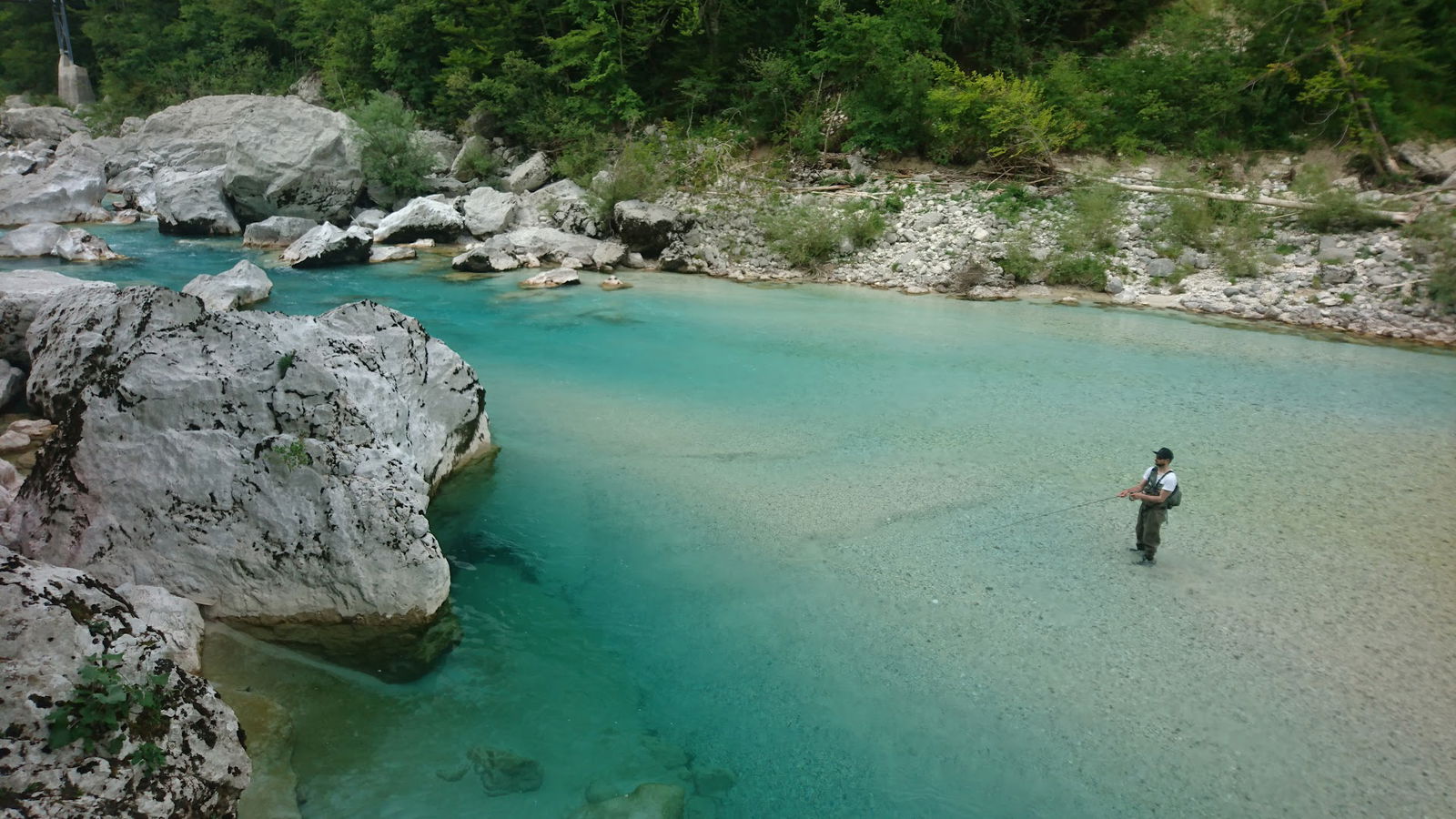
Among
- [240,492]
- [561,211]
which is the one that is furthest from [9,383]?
[561,211]

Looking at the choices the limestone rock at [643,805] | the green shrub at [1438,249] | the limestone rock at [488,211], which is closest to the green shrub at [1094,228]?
the green shrub at [1438,249]

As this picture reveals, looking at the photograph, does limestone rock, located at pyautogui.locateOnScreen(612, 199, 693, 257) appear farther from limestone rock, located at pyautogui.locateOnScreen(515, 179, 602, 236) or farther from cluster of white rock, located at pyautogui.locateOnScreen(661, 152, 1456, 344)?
limestone rock, located at pyautogui.locateOnScreen(515, 179, 602, 236)

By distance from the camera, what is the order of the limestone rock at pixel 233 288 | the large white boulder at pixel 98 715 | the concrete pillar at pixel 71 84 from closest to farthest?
1. the large white boulder at pixel 98 715
2. the limestone rock at pixel 233 288
3. the concrete pillar at pixel 71 84

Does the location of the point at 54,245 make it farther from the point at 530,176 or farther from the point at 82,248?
the point at 530,176

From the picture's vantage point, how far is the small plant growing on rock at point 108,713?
331 cm

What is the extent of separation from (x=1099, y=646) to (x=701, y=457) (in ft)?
13.9

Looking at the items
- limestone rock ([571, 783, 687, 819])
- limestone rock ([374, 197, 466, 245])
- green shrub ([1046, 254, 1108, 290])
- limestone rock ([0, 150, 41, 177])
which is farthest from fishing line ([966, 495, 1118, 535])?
limestone rock ([0, 150, 41, 177])

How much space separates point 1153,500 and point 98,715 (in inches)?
255

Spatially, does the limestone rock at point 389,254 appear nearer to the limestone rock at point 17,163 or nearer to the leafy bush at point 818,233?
the leafy bush at point 818,233

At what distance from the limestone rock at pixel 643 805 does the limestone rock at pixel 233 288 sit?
12.2 meters

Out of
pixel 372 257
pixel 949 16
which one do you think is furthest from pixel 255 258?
pixel 949 16

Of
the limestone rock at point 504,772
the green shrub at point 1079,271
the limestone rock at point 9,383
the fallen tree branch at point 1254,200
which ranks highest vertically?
the fallen tree branch at point 1254,200

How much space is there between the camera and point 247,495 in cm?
542

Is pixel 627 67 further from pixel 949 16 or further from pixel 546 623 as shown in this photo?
pixel 546 623
